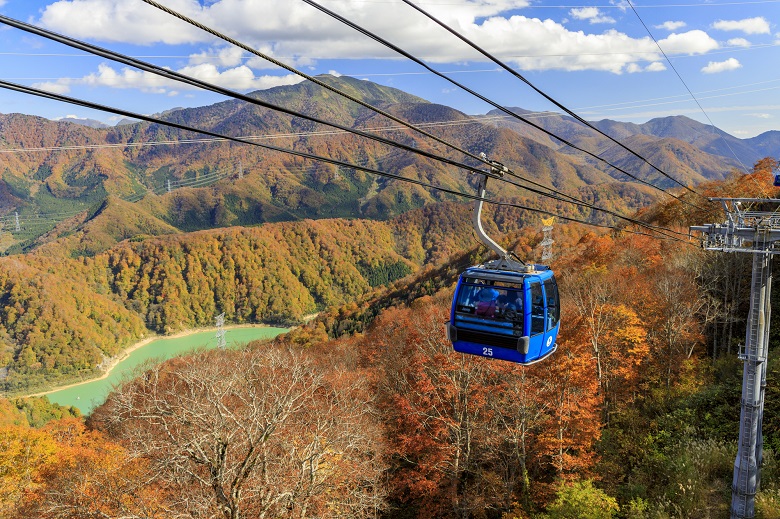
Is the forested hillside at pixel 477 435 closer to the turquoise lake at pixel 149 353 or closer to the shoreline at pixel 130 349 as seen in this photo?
the turquoise lake at pixel 149 353

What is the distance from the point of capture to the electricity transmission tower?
10734 millimetres

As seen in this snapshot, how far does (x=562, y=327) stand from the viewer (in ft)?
63.7

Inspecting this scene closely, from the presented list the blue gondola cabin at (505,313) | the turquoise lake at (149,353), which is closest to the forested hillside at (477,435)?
the blue gondola cabin at (505,313)

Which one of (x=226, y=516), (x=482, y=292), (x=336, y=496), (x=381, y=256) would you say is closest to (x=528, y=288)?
(x=482, y=292)

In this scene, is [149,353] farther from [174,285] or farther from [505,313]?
[505,313]

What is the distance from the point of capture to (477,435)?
19.5 m

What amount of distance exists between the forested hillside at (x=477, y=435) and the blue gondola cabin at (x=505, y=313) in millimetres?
5909

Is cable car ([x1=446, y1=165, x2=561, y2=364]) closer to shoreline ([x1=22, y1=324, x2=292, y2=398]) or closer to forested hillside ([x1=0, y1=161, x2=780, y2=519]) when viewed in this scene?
forested hillside ([x1=0, y1=161, x2=780, y2=519])

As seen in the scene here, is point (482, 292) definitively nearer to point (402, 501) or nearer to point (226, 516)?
point (226, 516)

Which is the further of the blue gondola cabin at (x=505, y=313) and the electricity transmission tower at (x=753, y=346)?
the electricity transmission tower at (x=753, y=346)

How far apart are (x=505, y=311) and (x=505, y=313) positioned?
0.11 feet

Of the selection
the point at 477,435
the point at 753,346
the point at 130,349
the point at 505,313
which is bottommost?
the point at 130,349

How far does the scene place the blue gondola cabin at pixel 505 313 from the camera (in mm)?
8523

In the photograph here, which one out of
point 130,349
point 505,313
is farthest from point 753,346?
point 130,349
